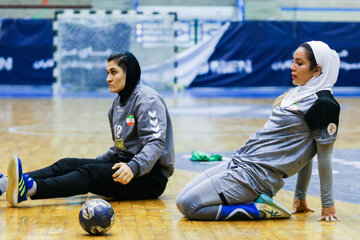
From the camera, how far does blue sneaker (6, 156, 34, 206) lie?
4.50 m

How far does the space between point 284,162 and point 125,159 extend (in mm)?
1400

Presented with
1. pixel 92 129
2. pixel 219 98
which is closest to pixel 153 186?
pixel 92 129

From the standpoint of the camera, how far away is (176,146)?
28.1ft

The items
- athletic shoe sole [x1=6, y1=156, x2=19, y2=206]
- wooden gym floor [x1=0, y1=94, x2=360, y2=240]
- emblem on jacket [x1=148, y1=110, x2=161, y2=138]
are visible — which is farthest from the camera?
emblem on jacket [x1=148, y1=110, x2=161, y2=138]

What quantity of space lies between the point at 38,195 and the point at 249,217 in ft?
5.20

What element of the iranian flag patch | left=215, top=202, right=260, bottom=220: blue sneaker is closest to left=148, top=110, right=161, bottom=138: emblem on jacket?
the iranian flag patch

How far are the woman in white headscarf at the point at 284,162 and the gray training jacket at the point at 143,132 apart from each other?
0.47 metres

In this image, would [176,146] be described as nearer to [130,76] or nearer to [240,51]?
[130,76]

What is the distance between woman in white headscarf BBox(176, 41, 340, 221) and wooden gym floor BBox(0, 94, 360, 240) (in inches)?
3.9

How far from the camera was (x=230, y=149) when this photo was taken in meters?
8.34

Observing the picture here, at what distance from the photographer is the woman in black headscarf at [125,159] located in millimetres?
4703

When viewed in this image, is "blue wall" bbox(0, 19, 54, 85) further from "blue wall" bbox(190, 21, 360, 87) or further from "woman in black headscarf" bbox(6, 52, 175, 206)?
"woman in black headscarf" bbox(6, 52, 175, 206)

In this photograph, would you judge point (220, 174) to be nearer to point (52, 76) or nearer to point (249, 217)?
point (249, 217)

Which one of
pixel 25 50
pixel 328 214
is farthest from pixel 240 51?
pixel 328 214
